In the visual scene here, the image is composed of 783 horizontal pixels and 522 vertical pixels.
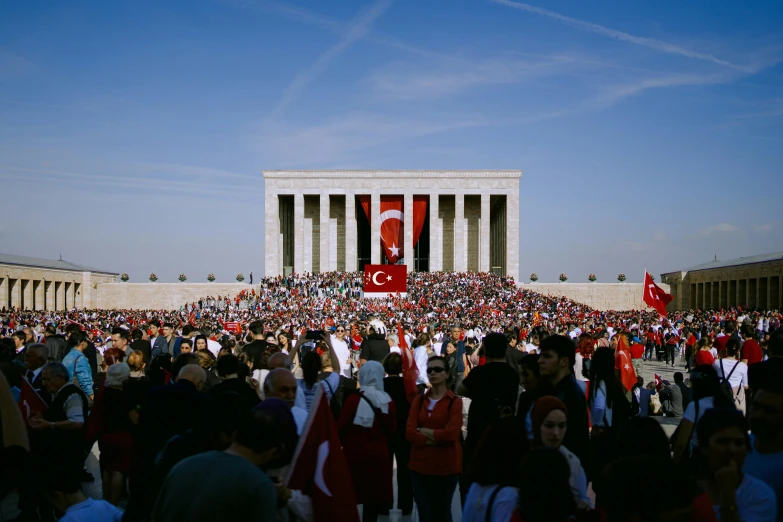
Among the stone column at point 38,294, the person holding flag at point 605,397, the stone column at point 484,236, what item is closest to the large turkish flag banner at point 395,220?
the stone column at point 484,236

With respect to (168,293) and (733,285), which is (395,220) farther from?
(733,285)

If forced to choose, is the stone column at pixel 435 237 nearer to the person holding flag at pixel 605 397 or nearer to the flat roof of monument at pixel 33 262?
the flat roof of monument at pixel 33 262

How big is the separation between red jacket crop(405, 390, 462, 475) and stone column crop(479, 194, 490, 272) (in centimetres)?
4841

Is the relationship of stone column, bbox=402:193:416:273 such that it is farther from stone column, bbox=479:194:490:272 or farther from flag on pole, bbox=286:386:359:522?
flag on pole, bbox=286:386:359:522

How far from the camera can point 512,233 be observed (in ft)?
173

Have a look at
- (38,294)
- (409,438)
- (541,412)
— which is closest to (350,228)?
(38,294)

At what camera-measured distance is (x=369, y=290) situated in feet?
117

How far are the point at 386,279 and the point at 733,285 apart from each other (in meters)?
30.9

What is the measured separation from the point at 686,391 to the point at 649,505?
9751 millimetres

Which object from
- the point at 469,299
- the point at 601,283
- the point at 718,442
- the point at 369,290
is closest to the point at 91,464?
the point at 718,442

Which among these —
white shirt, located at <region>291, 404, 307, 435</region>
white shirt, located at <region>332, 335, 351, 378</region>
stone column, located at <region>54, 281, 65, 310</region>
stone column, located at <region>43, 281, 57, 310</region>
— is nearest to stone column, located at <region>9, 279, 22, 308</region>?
stone column, located at <region>43, 281, 57, 310</region>

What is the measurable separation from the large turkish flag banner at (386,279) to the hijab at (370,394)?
3004 cm

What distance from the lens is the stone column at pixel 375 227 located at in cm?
5241

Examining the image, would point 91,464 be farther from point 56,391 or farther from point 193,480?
point 193,480
